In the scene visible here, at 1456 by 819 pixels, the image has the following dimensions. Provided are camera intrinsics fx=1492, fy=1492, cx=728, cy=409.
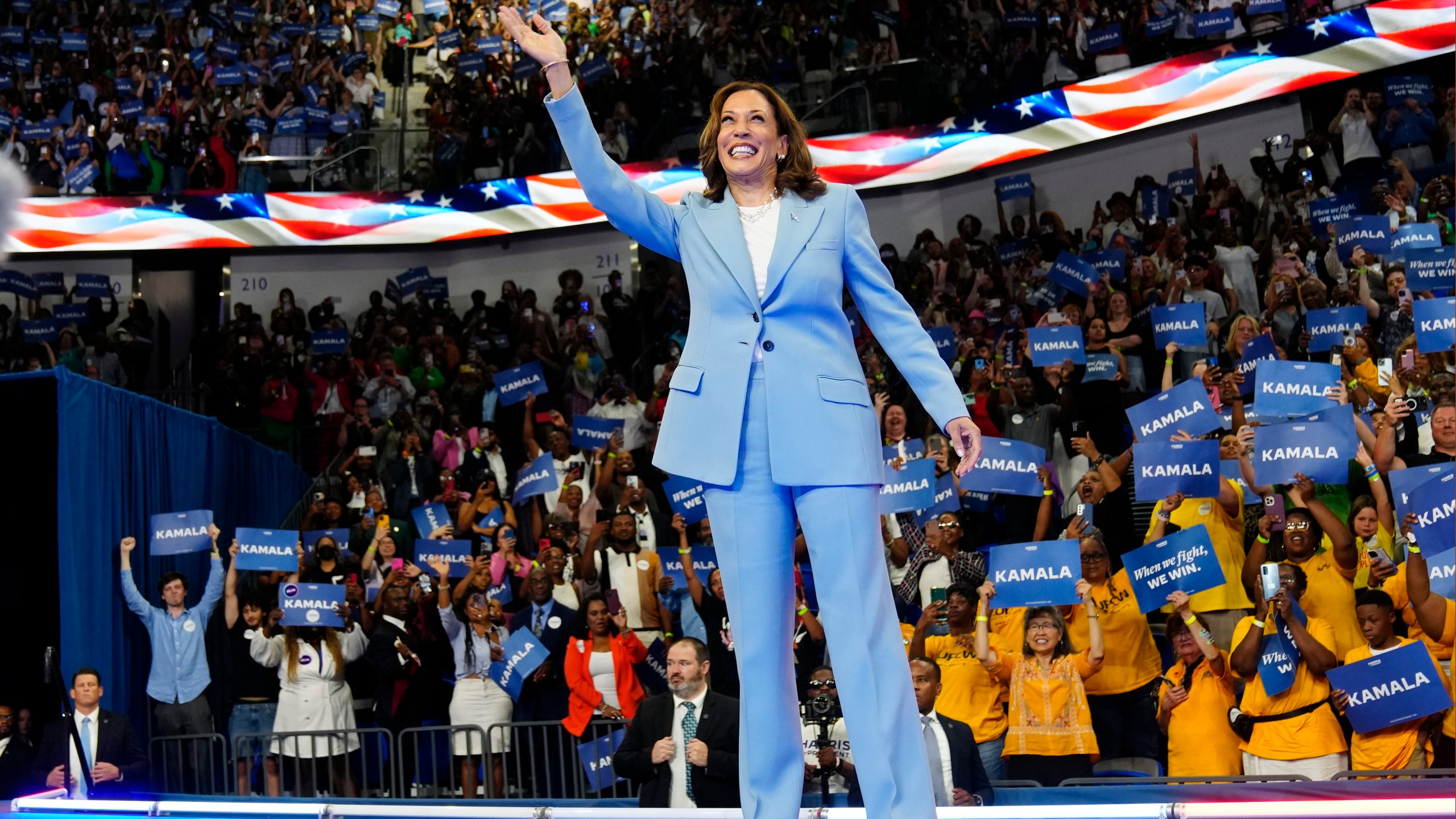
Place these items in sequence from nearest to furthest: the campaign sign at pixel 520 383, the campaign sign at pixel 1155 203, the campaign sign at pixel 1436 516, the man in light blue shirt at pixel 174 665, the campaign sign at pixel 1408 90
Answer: the campaign sign at pixel 1436 516 → the man in light blue shirt at pixel 174 665 → the campaign sign at pixel 520 383 → the campaign sign at pixel 1408 90 → the campaign sign at pixel 1155 203

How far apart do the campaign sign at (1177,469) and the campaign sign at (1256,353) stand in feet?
6.98

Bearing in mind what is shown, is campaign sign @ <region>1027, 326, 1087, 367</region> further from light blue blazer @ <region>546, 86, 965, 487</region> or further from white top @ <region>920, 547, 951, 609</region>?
light blue blazer @ <region>546, 86, 965, 487</region>

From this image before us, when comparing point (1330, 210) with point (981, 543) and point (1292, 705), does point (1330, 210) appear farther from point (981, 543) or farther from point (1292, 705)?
point (1292, 705)

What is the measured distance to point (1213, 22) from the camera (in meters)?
14.4

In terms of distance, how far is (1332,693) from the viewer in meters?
6.16

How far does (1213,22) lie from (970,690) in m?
9.77

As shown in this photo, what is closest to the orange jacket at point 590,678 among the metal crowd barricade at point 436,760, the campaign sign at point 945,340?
the metal crowd barricade at point 436,760

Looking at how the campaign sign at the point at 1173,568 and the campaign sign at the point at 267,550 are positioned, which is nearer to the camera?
the campaign sign at the point at 1173,568

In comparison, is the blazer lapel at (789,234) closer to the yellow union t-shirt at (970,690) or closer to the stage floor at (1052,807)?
the stage floor at (1052,807)

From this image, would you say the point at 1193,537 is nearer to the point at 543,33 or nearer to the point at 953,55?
the point at 543,33

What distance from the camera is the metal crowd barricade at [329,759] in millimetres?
7828

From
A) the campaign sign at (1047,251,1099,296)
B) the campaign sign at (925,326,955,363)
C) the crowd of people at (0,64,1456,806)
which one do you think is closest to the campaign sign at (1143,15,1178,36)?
the crowd of people at (0,64,1456,806)

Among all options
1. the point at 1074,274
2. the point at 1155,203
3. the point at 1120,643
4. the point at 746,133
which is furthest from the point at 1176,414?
the point at 1155,203

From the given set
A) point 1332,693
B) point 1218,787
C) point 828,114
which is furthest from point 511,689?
point 828,114
